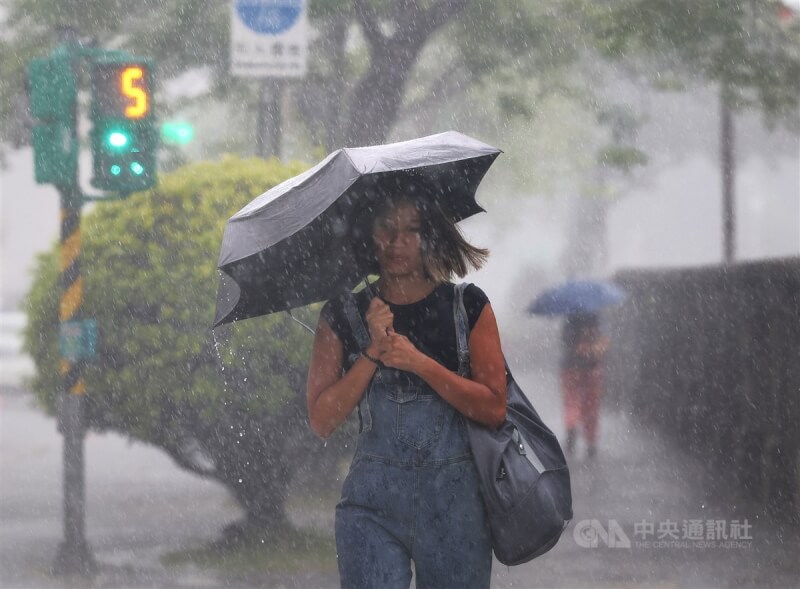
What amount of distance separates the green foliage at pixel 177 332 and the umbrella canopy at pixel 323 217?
3063 mm

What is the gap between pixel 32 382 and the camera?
21.3 feet

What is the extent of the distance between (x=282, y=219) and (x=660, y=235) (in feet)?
12.9

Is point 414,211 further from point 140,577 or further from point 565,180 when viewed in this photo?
point 140,577

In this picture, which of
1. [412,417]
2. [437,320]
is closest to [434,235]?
[437,320]

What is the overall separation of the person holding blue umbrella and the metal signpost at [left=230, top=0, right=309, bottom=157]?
193 cm

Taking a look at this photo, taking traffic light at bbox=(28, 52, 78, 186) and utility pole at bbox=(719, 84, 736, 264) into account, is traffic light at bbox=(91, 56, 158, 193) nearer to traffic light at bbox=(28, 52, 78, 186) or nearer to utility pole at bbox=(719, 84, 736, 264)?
traffic light at bbox=(28, 52, 78, 186)

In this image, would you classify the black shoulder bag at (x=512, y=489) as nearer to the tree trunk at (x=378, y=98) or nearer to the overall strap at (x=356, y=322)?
the overall strap at (x=356, y=322)

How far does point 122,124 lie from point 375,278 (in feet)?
5.32

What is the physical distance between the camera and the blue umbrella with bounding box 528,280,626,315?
6.36 meters

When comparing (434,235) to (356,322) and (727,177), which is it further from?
(727,177)

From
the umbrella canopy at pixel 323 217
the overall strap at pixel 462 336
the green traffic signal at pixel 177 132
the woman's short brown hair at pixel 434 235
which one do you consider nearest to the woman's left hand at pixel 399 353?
the overall strap at pixel 462 336

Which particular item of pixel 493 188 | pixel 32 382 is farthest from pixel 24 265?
pixel 493 188

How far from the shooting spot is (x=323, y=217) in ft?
9.68

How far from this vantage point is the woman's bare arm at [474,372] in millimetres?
2762
